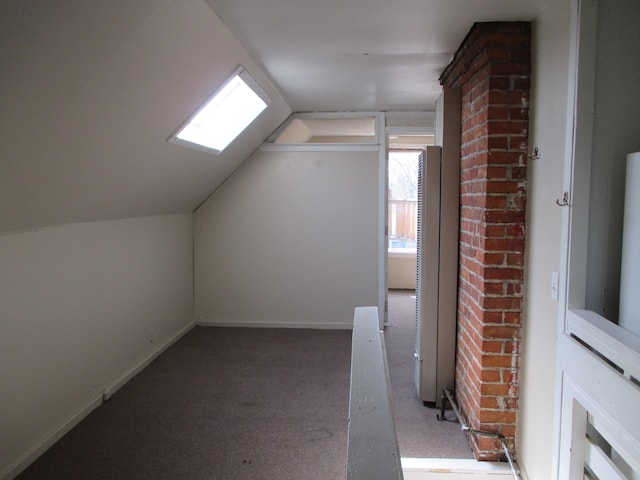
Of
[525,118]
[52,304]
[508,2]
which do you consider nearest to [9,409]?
[52,304]

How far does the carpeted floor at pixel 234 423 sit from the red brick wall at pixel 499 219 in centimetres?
45

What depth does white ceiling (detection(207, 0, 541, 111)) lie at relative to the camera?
2033 mm

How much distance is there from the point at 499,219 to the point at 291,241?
111 inches

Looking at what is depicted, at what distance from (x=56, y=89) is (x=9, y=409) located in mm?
1602

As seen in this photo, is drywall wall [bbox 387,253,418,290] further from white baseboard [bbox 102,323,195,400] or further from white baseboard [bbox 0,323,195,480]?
white baseboard [bbox 0,323,195,480]

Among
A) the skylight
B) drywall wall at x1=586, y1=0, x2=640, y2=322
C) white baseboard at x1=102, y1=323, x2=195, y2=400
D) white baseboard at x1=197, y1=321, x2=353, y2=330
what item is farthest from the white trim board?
drywall wall at x1=586, y1=0, x2=640, y2=322

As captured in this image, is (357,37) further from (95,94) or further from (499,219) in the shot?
(95,94)

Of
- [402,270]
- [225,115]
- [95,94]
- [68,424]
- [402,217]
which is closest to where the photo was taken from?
[95,94]

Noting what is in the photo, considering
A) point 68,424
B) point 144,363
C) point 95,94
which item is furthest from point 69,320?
point 95,94

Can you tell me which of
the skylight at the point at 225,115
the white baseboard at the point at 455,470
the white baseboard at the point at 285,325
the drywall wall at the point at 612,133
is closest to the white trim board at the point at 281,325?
the white baseboard at the point at 285,325

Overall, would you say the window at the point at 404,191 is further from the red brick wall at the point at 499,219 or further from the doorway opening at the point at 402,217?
the red brick wall at the point at 499,219

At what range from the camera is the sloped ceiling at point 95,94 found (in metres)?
1.46

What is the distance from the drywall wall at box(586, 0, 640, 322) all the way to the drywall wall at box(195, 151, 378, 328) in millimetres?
3089

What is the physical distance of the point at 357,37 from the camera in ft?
8.02
